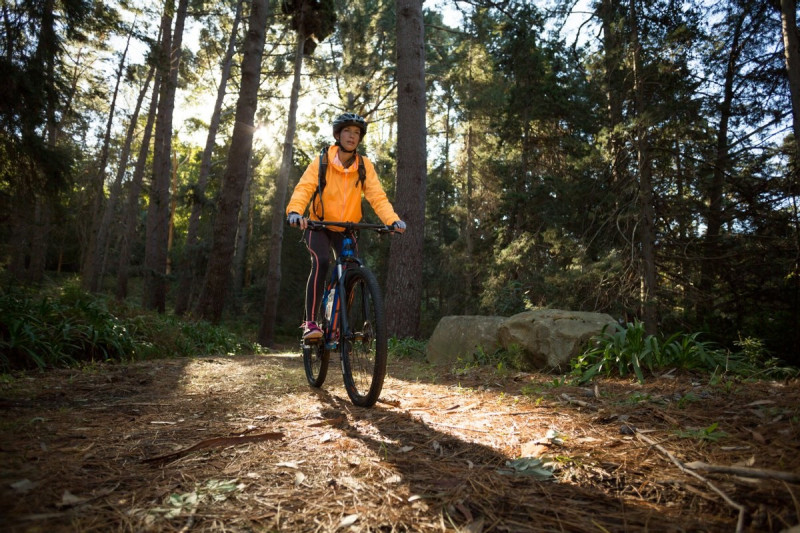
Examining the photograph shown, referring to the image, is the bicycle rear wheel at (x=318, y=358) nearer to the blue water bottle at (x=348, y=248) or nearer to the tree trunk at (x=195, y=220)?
the blue water bottle at (x=348, y=248)

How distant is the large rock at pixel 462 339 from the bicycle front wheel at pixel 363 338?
2194 mm

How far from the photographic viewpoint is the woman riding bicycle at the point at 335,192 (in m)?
3.55

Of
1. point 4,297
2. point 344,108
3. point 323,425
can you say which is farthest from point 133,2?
point 323,425

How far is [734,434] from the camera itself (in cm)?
189

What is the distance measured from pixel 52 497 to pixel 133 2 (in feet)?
59.8

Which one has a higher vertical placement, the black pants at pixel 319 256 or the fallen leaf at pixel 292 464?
the black pants at pixel 319 256

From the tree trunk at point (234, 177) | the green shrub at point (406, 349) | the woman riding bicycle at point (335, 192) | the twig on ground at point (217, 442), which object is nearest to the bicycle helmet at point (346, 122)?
the woman riding bicycle at point (335, 192)

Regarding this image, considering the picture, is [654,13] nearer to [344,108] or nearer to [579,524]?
[579,524]

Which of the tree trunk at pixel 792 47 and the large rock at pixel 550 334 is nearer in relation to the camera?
the large rock at pixel 550 334

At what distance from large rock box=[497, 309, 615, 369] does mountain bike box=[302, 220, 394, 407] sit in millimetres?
2047

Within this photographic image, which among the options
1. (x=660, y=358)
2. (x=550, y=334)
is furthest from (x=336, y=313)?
(x=660, y=358)

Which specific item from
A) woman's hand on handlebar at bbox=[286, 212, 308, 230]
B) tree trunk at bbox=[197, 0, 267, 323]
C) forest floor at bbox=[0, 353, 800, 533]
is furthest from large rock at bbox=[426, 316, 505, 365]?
tree trunk at bbox=[197, 0, 267, 323]

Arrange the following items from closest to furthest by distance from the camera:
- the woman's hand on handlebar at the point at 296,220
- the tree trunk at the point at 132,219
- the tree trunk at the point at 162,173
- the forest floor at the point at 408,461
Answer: the forest floor at the point at 408,461
the woman's hand on handlebar at the point at 296,220
the tree trunk at the point at 162,173
the tree trunk at the point at 132,219

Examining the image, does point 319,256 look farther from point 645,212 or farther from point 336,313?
point 645,212
